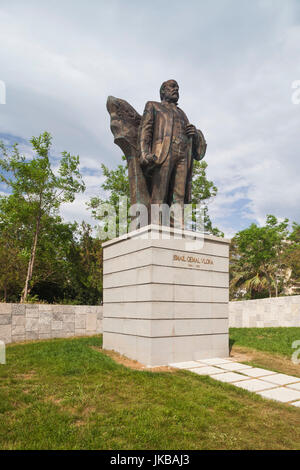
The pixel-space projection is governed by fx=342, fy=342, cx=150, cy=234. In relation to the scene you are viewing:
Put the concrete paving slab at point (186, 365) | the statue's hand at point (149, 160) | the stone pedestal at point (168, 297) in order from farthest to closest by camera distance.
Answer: the statue's hand at point (149, 160) < the stone pedestal at point (168, 297) < the concrete paving slab at point (186, 365)

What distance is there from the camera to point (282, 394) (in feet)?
15.5

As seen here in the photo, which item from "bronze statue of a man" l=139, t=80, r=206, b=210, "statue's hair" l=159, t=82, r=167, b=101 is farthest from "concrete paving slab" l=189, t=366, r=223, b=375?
"statue's hair" l=159, t=82, r=167, b=101

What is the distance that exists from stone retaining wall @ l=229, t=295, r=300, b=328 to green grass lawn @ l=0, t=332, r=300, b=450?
10707 millimetres

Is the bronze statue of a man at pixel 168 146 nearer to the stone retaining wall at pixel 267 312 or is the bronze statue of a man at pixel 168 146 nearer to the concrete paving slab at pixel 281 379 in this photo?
the concrete paving slab at pixel 281 379

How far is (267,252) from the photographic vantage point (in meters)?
22.6

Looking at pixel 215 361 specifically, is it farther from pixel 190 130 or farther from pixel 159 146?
pixel 190 130

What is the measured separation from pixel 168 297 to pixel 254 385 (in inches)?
86.0

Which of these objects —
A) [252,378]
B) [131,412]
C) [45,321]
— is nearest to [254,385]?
[252,378]

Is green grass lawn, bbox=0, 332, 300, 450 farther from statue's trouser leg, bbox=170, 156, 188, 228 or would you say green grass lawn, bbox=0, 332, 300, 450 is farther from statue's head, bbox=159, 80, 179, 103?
statue's head, bbox=159, 80, 179, 103

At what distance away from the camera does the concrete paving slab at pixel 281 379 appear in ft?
17.5

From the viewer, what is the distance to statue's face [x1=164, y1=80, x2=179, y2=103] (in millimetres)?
7980

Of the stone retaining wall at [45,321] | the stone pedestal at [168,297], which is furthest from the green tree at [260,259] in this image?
the stone pedestal at [168,297]

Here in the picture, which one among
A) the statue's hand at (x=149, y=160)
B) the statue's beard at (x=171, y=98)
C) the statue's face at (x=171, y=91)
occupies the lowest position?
the statue's hand at (x=149, y=160)
